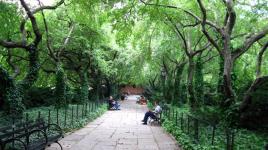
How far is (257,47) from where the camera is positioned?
77.3 feet

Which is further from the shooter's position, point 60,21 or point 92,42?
point 92,42

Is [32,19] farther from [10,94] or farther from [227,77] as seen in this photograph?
[227,77]

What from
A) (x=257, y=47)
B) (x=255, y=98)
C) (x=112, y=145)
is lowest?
(x=112, y=145)

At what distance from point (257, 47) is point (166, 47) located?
255 inches

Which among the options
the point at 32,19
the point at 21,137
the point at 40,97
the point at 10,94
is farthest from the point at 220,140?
the point at 40,97

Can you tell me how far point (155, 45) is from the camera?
28.6 meters

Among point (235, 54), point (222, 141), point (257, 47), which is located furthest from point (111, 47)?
point (222, 141)

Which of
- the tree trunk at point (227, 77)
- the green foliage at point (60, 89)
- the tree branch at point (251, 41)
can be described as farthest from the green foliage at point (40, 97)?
the tree branch at point (251, 41)

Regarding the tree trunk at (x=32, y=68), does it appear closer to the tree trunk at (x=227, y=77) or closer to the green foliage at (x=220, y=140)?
the green foliage at (x=220, y=140)

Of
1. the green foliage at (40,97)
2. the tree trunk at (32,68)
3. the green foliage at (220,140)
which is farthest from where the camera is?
the green foliage at (40,97)

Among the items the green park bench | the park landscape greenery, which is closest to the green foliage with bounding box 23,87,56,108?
the park landscape greenery

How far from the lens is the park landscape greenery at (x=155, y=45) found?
12.8 m

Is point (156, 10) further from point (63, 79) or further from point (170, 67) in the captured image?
point (170, 67)

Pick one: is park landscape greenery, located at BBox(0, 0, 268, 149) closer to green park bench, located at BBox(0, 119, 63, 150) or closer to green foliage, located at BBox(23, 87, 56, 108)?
green foliage, located at BBox(23, 87, 56, 108)
